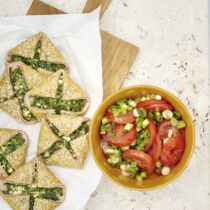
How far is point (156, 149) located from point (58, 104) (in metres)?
0.42

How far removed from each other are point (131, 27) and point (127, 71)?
7.2 inches

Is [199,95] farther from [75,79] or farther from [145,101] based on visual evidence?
[75,79]

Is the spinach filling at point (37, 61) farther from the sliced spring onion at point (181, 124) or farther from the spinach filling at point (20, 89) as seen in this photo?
the sliced spring onion at point (181, 124)

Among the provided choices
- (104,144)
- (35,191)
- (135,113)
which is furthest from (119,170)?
(35,191)

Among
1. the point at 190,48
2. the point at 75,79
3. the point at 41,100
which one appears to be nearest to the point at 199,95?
the point at 190,48

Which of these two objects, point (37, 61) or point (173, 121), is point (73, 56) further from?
point (173, 121)

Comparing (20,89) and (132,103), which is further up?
(132,103)

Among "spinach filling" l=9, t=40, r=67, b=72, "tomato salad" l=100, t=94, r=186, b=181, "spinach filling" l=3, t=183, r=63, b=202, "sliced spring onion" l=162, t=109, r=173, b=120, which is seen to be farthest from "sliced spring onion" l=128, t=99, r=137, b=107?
"spinach filling" l=3, t=183, r=63, b=202

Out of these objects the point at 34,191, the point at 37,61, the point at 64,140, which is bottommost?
the point at 34,191

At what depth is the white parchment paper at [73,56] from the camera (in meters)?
1.81

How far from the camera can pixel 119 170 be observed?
1708 millimetres

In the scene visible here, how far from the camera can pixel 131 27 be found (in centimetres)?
189

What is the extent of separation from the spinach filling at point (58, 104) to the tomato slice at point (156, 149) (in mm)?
332

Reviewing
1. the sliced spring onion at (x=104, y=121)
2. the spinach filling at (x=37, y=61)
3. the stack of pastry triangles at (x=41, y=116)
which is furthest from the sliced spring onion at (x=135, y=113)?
the spinach filling at (x=37, y=61)
